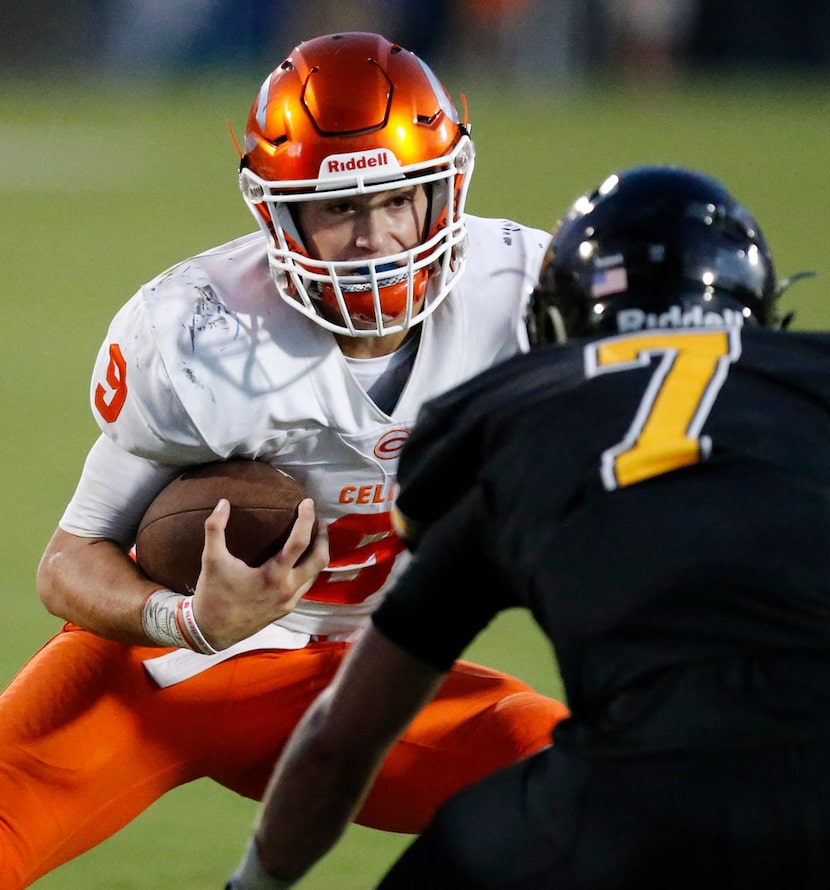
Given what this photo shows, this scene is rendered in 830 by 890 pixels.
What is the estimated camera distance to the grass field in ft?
10.9

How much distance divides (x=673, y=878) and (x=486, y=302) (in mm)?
1457

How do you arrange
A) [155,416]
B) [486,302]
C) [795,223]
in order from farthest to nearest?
1. [795,223]
2. [486,302]
3. [155,416]

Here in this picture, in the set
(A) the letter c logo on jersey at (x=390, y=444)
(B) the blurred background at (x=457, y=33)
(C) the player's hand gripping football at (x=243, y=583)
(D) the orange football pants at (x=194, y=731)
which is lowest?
(B) the blurred background at (x=457, y=33)

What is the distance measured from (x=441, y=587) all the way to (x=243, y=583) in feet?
2.86

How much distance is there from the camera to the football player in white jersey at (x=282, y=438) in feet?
8.80

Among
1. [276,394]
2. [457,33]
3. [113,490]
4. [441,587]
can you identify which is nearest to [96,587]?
[113,490]

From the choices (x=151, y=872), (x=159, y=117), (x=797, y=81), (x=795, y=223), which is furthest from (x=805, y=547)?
(x=797, y=81)

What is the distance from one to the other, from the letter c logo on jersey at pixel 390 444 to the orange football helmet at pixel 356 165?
0.57ft

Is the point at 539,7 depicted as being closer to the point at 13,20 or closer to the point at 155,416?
the point at 13,20

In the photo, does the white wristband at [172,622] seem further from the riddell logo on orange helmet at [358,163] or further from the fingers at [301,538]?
the riddell logo on orange helmet at [358,163]

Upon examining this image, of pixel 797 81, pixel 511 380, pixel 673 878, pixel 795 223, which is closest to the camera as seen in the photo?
pixel 673 878

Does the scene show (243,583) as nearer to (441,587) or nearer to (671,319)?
(441,587)

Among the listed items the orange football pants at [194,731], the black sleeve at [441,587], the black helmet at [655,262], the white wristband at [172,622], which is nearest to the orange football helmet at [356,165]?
the white wristband at [172,622]

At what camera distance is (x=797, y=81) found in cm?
1609
